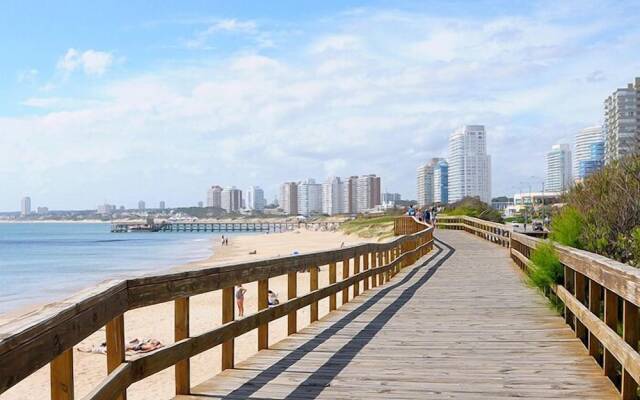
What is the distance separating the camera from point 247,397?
195 inches

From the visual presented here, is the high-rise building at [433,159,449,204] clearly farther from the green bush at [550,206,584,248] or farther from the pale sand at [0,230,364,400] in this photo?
the green bush at [550,206,584,248]

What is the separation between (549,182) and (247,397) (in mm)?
116631

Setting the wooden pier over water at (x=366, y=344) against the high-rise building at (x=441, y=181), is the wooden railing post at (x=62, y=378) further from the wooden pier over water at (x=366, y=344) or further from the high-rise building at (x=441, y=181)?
the high-rise building at (x=441, y=181)

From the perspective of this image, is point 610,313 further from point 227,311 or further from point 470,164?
point 470,164

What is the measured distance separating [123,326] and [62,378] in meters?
0.95

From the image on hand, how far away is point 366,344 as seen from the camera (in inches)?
280

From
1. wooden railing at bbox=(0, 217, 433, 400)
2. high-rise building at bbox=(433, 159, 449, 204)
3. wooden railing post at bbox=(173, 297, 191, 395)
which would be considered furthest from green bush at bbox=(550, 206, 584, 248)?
high-rise building at bbox=(433, 159, 449, 204)

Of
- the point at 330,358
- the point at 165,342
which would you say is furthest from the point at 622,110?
the point at 330,358

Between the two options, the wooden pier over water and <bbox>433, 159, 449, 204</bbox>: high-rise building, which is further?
<bbox>433, 159, 449, 204</bbox>: high-rise building

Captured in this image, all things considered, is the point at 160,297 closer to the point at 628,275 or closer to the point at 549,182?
the point at 628,275

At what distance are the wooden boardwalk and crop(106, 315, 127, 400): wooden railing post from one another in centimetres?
118

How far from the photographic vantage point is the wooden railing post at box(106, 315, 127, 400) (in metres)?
3.82

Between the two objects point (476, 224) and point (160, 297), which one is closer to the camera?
point (160, 297)

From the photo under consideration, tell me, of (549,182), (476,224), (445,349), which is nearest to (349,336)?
(445,349)
